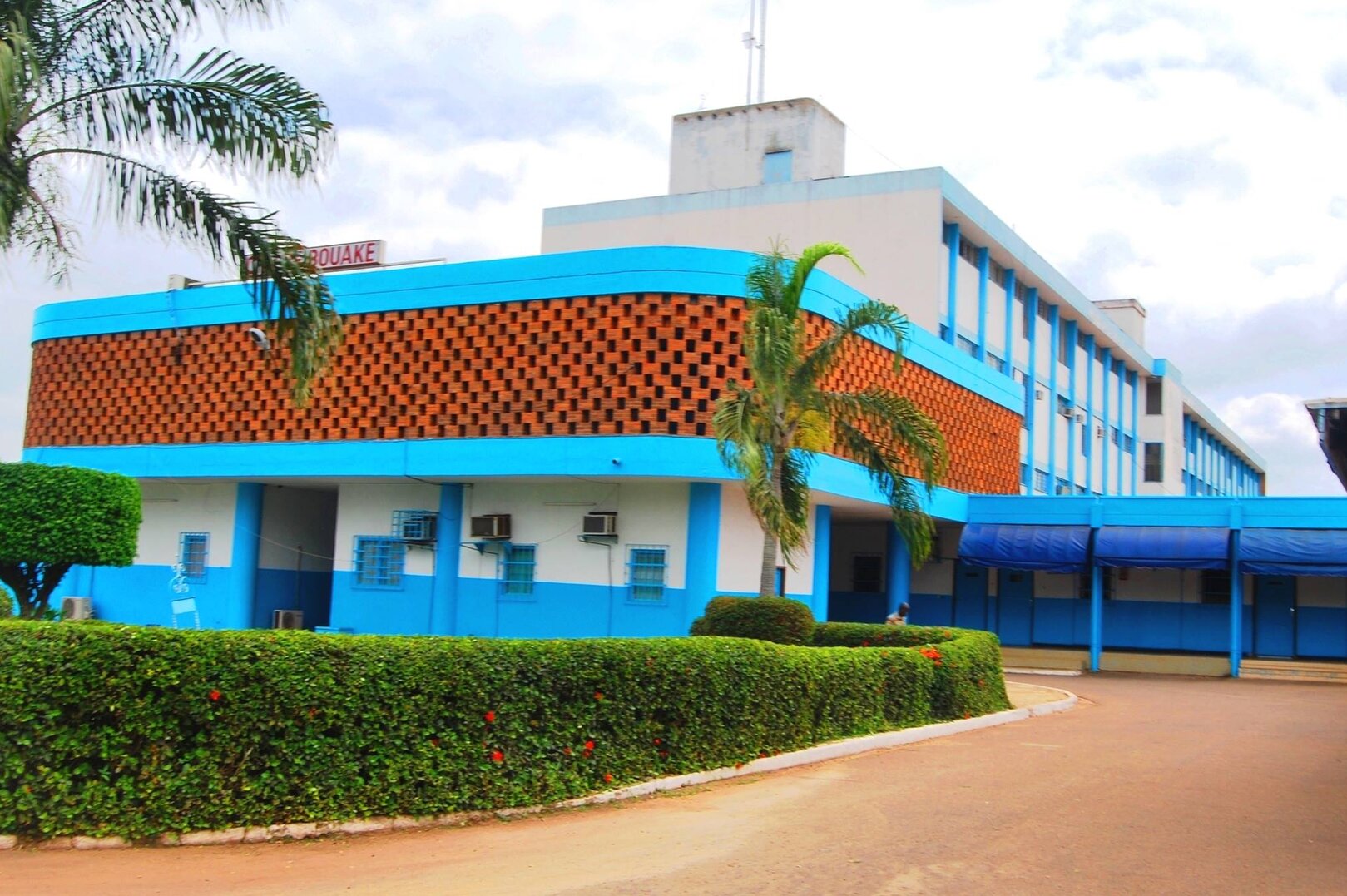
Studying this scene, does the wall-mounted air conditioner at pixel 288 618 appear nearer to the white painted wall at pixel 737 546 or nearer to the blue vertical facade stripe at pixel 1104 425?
the white painted wall at pixel 737 546

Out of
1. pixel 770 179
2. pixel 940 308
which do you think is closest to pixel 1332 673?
pixel 940 308

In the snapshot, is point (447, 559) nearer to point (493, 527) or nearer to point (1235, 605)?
point (493, 527)

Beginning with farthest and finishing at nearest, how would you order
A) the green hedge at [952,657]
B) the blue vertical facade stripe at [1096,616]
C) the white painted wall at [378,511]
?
the blue vertical facade stripe at [1096,616] → the white painted wall at [378,511] → the green hedge at [952,657]

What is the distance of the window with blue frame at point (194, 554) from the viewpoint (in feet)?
84.7

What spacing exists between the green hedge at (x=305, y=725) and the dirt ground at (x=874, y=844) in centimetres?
28

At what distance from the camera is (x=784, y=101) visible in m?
36.6

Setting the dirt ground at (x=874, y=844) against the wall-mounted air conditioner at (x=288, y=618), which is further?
the wall-mounted air conditioner at (x=288, y=618)

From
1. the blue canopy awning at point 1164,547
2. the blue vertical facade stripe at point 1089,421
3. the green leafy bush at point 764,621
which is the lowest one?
the green leafy bush at point 764,621

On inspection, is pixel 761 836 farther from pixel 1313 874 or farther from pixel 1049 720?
pixel 1049 720

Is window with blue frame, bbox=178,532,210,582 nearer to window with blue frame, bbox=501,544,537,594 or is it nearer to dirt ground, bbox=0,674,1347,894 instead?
window with blue frame, bbox=501,544,537,594

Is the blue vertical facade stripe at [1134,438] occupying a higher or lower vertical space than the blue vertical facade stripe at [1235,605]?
higher

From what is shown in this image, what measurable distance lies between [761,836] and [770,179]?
29363mm

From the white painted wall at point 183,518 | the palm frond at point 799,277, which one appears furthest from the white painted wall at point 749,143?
the palm frond at point 799,277

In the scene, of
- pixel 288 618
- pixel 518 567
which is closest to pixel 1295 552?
pixel 518 567
